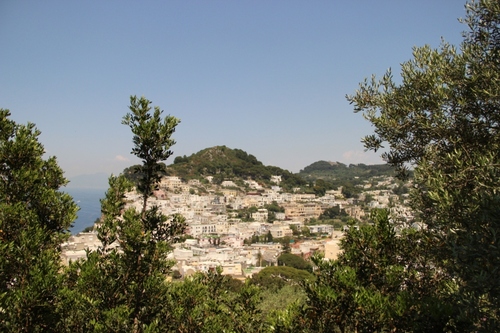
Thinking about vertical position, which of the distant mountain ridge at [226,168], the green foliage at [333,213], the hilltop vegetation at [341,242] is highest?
the distant mountain ridge at [226,168]

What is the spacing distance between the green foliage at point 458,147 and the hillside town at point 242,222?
2755 centimetres

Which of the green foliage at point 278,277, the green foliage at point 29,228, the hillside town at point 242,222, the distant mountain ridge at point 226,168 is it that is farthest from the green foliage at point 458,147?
the distant mountain ridge at point 226,168

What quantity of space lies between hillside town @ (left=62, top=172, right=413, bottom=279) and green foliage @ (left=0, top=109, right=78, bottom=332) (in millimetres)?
27828

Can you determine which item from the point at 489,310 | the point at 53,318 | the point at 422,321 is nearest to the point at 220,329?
the point at 53,318

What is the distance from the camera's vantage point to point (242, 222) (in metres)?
75.6

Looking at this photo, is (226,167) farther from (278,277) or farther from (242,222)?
(278,277)

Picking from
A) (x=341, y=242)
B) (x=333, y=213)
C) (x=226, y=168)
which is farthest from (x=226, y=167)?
(x=341, y=242)

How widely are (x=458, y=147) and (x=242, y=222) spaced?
72.2 meters

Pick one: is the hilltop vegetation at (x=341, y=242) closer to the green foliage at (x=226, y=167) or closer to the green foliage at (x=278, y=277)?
the green foliage at (x=278, y=277)

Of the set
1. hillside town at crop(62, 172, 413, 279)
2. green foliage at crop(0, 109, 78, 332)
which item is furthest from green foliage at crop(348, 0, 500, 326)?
hillside town at crop(62, 172, 413, 279)

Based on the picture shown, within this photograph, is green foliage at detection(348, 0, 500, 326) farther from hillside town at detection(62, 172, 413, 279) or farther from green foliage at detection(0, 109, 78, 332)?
hillside town at detection(62, 172, 413, 279)

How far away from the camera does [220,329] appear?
4.34 metres

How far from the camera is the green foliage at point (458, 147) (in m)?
2.96

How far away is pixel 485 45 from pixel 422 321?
3.48 meters
